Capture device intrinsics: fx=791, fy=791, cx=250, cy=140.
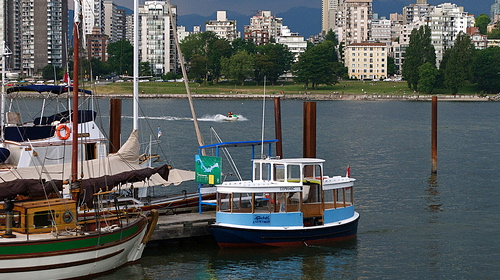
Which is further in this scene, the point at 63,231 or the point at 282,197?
the point at 282,197

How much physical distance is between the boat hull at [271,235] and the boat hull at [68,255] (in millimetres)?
4189

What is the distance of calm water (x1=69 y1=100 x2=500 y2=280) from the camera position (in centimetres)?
3219

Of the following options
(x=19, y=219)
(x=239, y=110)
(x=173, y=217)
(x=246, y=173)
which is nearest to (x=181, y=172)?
(x=173, y=217)

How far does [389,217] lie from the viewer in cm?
4284

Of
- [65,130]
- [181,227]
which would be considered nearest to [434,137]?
[181,227]

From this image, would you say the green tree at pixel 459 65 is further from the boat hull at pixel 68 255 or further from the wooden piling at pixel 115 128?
the boat hull at pixel 68 255

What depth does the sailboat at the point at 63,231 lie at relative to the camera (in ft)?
88.1

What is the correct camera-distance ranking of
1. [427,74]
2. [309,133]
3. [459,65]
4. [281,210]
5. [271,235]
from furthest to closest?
[427,74]
[459,65]
[309,133]
[281,210]
[271,235]

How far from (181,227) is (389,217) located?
14205 millimetres

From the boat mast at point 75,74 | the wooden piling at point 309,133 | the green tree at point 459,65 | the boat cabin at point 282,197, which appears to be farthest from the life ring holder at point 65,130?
the green tree at point 459,65

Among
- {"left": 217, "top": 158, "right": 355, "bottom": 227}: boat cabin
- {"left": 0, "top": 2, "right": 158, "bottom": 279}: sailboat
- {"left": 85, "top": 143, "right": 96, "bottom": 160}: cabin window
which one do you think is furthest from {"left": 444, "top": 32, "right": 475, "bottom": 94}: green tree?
{"left": 0, "top": 2, "right": 158, "bottom": 279}: sailboat

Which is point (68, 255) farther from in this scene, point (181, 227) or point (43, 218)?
point (181, 227)

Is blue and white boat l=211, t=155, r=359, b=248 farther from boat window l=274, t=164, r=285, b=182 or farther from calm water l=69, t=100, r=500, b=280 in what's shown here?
calm water l=69, t=100, r=500, b=280

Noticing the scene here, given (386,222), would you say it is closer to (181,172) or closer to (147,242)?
(181,172)
